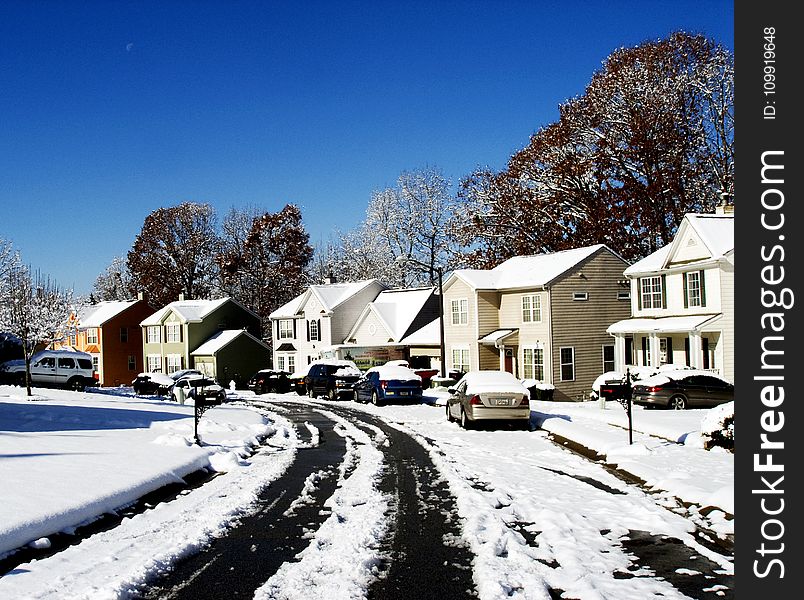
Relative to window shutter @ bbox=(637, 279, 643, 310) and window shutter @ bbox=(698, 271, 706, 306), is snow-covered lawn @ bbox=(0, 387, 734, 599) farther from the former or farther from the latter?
window shutter @ bbox=(637, 279, 643, 310)

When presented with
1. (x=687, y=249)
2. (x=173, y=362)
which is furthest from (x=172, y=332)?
(x=687, y=249)

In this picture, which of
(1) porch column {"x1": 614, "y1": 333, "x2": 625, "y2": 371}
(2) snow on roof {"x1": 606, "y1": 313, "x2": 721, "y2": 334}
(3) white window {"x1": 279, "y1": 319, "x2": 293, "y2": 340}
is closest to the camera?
(2) snow on roof {"x1": 606, "y1": 313, "x2": 721, "y2": 334}

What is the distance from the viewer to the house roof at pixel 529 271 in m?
43.3

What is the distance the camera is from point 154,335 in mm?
72062

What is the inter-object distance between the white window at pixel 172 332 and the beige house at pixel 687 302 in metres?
39.7

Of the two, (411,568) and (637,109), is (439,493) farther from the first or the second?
(637,109)

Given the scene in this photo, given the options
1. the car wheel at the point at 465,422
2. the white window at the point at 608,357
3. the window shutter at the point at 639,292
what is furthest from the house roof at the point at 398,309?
the car wheel at the point at 465,422

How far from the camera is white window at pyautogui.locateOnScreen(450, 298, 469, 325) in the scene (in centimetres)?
4741

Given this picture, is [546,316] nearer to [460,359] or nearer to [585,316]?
[585,316]

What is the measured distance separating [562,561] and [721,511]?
11.4 feet

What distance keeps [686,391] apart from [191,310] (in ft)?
157

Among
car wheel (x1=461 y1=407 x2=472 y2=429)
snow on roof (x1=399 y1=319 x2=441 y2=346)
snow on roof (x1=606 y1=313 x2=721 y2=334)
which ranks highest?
snow on roof (x1=606 y1=313 x2=721 y2=334)

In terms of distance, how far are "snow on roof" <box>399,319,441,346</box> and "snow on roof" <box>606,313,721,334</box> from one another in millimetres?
11944

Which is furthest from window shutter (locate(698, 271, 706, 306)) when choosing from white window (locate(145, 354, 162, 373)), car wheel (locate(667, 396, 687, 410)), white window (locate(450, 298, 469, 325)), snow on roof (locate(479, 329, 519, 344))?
white window (locate(145, 354, 162, 373))
